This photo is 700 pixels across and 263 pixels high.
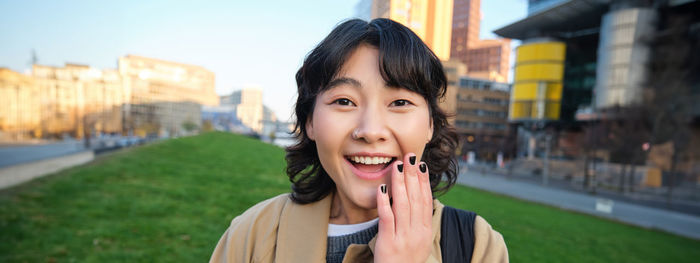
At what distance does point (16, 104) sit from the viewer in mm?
19250

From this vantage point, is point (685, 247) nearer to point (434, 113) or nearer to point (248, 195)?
point (248, 195)

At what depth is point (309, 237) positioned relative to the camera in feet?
4.60

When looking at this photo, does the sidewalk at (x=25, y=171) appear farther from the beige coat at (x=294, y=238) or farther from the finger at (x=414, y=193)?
the finger at (x=414, y=193)

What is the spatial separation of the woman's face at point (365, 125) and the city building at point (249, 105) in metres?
151

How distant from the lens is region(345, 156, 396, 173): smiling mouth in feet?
4.25

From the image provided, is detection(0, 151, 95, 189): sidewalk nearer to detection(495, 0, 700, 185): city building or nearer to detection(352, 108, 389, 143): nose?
detection(352, 108, 389, 143): nose

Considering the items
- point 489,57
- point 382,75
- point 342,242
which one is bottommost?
point 342,242

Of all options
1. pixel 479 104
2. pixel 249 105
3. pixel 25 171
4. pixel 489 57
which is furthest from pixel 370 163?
pixel 249 105

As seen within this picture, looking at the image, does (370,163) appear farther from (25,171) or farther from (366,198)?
(25,171)

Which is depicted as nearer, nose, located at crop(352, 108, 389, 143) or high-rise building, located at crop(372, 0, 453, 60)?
nose, located at crop(352, 108, 389, 143)

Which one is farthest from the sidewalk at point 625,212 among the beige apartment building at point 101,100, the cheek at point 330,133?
the beige apartment building at point 101,100

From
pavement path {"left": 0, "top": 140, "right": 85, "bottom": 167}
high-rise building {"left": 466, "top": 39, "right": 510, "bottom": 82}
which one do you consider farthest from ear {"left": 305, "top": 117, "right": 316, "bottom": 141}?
high-rise building {"left": 466, "top": 39, "right": 510, "bottom": 82}

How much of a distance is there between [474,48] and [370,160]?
119 meters

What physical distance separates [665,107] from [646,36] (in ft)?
35.8
